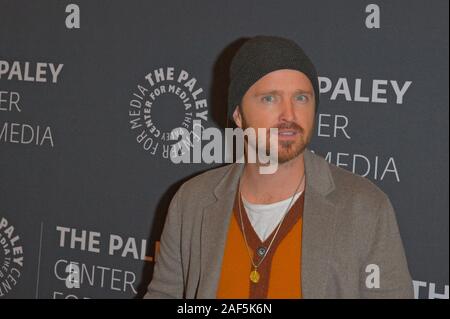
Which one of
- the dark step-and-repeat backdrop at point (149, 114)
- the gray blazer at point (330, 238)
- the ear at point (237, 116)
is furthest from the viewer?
the dark step-and-repeat backdrop at point (149, 114)

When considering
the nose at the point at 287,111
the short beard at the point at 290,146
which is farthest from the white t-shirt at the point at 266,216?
the nose at the point at 287,111

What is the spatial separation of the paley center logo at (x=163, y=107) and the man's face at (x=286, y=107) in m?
0.57

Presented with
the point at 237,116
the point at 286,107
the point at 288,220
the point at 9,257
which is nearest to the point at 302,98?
the point at 286,107

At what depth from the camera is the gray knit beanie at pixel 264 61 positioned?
1.87 metres

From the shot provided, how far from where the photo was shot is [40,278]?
9.20 feet

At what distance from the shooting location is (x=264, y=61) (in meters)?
1.87

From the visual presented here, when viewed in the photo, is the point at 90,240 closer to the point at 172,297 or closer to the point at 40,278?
the point at 40,278

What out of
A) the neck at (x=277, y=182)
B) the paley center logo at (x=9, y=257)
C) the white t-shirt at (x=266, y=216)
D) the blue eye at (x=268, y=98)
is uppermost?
the blue eye at (x=268, y=98)

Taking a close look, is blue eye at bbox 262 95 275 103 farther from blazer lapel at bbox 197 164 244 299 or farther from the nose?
blazer lapel at bbox 197 164 244 299

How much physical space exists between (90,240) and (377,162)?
Answer: 1252 millimetres

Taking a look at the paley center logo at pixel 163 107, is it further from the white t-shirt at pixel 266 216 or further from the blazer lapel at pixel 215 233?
the white t-shirt at pixel 266 216

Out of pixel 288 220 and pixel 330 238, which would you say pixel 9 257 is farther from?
pixel 330 238

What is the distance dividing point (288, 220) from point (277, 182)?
5.1 inches
